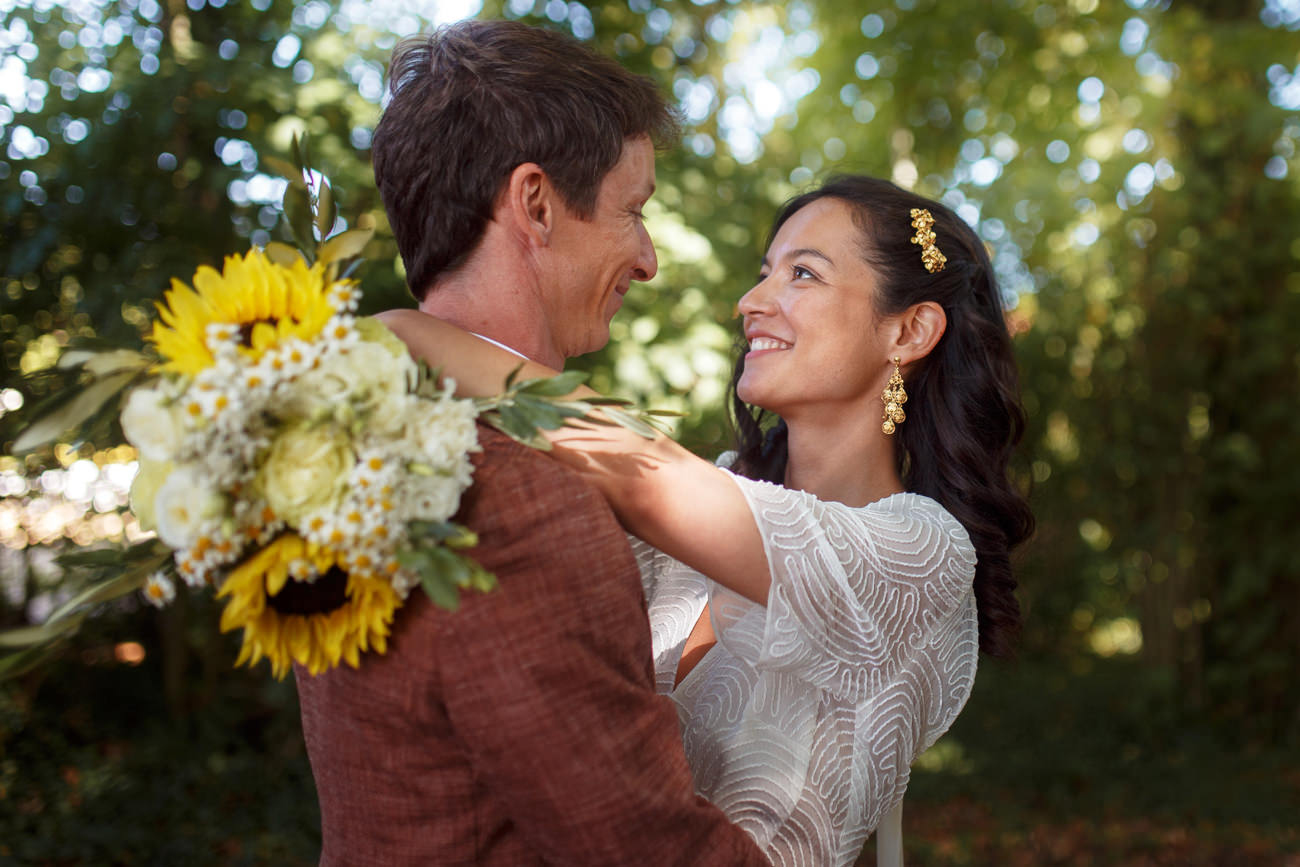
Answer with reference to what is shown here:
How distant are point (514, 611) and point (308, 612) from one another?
254mm

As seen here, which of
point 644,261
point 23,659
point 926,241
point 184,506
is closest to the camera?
point 184,506

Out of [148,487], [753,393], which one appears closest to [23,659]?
[148,487]

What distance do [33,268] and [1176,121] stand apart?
6492 millimetres

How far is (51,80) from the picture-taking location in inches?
151

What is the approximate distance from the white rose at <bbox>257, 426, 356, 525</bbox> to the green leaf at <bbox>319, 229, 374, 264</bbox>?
28 centimetres

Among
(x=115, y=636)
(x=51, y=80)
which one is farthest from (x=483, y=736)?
(x=115, y=636)

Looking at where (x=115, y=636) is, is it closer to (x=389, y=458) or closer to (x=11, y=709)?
(x=11, y=709)

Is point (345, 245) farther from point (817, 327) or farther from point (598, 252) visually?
point (817, 327)

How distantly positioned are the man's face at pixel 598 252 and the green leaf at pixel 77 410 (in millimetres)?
686

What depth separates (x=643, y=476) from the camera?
156cm

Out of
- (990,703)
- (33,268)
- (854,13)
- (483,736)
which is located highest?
(854,13)

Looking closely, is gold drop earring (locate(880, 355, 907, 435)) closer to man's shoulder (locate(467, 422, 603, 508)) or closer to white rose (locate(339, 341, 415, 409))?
man's shoulder (locate(467, 422, 603, 508))

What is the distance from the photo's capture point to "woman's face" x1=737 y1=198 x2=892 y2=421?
7.76ft

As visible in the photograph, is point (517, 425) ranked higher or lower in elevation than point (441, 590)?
higher
